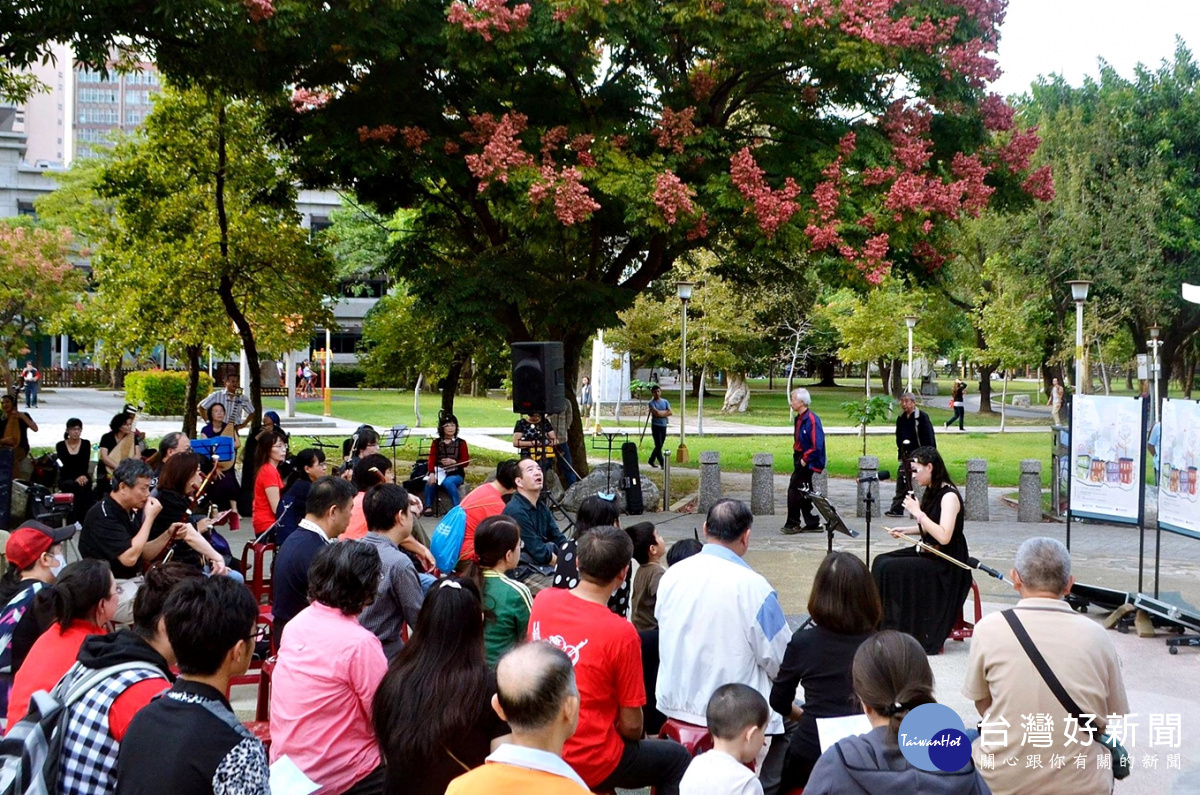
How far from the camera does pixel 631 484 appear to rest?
17.0 meters

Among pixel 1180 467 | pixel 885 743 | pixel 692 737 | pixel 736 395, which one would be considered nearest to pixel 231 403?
pixel 1180 467

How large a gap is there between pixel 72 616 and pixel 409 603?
1531mm

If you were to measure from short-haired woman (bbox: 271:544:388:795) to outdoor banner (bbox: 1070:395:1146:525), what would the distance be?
8.06m

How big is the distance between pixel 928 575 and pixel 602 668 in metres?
4.89

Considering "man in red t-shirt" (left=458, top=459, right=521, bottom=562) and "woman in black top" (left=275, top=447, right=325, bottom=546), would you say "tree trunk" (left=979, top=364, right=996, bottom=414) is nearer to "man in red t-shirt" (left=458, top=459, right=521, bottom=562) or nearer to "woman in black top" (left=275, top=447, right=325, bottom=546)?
"woman in black top" (left=275, top=447, right=325, bottom=546)

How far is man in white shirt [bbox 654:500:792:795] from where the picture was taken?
475 cm

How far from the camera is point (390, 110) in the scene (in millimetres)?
16453

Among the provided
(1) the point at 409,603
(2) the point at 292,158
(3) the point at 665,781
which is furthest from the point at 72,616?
(2) the point at 292,158

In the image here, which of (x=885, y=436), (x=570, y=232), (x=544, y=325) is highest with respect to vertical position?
(x=570, y=232)

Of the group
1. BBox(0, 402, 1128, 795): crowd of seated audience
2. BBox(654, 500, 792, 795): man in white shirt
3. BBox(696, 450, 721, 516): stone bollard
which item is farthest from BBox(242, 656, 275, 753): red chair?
BBox(696, 450, 721, 516): stone bollard

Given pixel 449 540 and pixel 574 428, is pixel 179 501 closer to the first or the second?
pixel 449 540

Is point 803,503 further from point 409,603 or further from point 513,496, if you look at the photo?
point 409,603

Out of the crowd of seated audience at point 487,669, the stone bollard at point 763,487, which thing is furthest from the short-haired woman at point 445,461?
the crowd of seated audience at point 487,669

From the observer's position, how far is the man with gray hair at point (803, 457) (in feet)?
49.2
